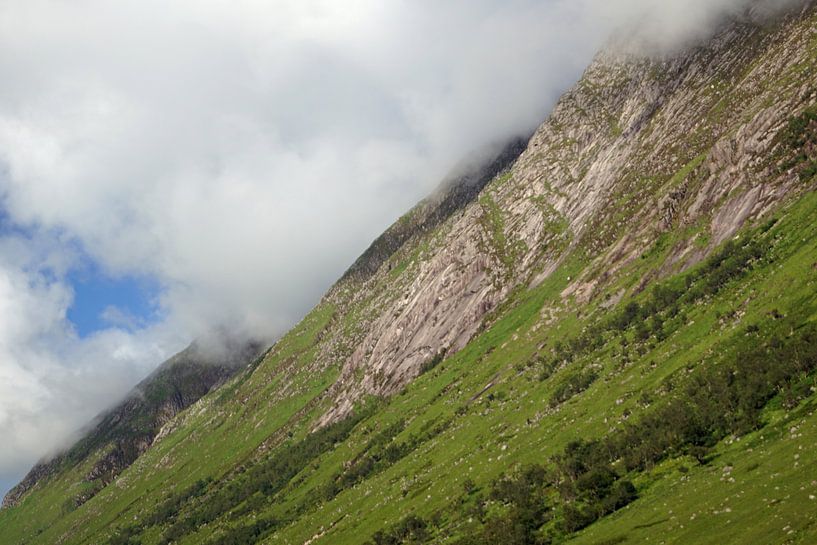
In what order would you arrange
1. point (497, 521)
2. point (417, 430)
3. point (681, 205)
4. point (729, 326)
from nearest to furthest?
point (497, 521)
point (729, 326)
point (681, 205)
point (417, 430)

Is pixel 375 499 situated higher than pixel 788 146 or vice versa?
pixel 788 146

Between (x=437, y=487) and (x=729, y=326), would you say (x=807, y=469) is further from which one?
(x=437, y=487)

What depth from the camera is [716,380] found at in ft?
260

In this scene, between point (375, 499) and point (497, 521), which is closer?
point (497, 521)

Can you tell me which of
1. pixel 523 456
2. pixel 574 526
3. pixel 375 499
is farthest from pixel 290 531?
pixel 574 526

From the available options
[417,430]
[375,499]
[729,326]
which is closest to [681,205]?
[729,326]

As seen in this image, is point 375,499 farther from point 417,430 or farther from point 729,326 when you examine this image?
point 729,326

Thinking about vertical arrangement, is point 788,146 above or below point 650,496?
above

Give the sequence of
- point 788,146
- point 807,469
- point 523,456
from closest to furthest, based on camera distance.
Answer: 1. point 807,469
2. point 523,456
3. point 788,146

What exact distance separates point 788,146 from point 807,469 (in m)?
115

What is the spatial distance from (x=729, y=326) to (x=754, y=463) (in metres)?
50.0

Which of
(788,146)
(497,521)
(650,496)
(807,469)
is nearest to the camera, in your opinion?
(807,469)

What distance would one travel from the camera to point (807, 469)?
142ft

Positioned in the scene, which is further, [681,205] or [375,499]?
[681,205]
